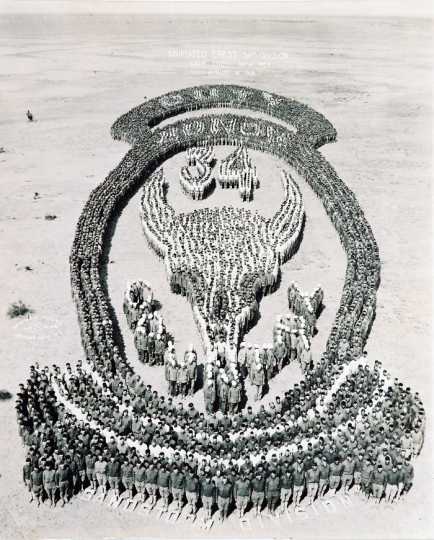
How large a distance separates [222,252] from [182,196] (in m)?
8.22

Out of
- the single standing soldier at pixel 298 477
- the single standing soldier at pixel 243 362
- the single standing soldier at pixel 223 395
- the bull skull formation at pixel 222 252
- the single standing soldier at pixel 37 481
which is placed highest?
A: the bull skull formation at pixel 222 252

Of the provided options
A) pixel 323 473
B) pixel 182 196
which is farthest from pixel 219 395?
pixel 182 196

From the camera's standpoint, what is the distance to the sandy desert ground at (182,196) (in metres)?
13.5

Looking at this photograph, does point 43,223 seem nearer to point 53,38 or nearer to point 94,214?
point 94,214

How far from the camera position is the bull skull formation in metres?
19.8

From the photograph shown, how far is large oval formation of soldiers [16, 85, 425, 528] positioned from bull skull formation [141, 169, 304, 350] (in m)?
0.07

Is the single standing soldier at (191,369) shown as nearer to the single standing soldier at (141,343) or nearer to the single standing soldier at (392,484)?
the single standing soldier at (141,343)

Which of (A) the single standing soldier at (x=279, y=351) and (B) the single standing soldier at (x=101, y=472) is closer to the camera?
(B) the single standing soldier at (x=101, y=472)

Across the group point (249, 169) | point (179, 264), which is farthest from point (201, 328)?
point (249, 169)

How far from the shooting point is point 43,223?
27.3m

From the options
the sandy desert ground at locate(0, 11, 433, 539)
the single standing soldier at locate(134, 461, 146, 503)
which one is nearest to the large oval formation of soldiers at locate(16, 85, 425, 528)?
the single standing soldier at locate(134, 461, 146, 503)

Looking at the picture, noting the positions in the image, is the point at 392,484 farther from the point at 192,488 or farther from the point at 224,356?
the point at 224,356

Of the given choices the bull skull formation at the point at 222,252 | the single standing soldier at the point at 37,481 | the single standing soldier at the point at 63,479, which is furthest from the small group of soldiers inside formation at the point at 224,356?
the single standing soldier at the point at 37,481

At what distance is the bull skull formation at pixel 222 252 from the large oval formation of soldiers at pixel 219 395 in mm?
73
